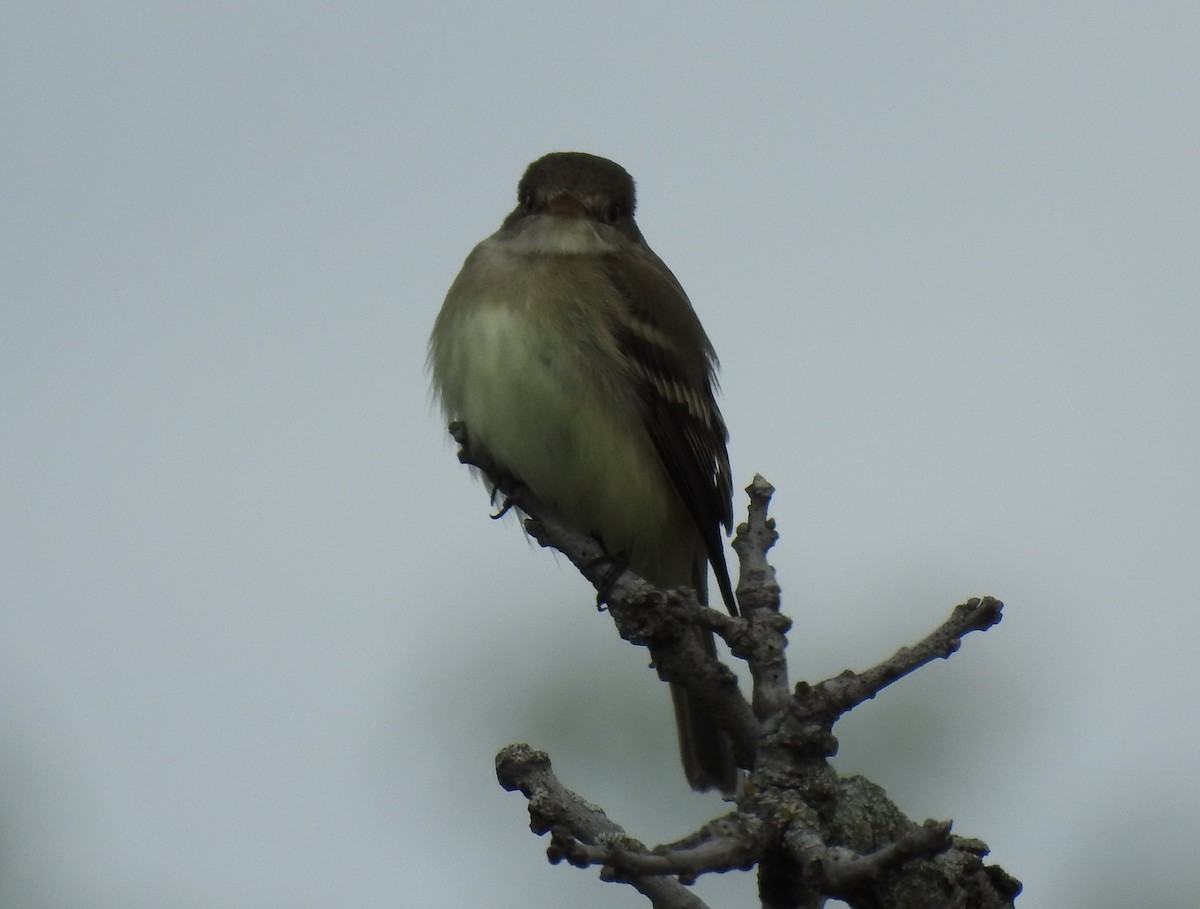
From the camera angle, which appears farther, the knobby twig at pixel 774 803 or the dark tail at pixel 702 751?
the dark tail at pixel 702 751

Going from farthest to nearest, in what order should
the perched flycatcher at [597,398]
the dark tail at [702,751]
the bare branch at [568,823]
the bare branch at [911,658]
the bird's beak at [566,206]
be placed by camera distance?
the bird's beak at [566,206], the dark tail at [702,751], the perched flycatcher at [597,398], the bare branch at [911,658], the bare branch at [568,823]

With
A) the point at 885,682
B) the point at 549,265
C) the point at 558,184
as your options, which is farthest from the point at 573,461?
the point at 885,682

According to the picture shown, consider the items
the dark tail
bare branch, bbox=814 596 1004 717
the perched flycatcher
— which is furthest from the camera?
the dark tail

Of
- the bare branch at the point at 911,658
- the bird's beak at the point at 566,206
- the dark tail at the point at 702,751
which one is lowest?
the bare branch at the point at 911,658

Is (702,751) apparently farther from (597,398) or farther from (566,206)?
(566,206)

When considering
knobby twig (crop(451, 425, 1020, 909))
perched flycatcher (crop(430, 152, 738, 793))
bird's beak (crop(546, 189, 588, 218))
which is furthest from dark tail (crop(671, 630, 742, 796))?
knobby twig (crop(451, 425, 1020, 909))

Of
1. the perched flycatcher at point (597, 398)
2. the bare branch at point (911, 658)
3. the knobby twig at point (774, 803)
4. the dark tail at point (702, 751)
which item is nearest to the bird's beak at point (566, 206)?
the perched flycatcher at point (597, 398)

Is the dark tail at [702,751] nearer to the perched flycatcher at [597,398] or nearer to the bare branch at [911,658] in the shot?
the perched flycatcher at [597,398]

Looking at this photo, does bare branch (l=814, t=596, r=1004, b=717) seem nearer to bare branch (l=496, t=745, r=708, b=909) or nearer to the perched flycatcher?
bare branch (l=496, t=745, r=708, b=909)
